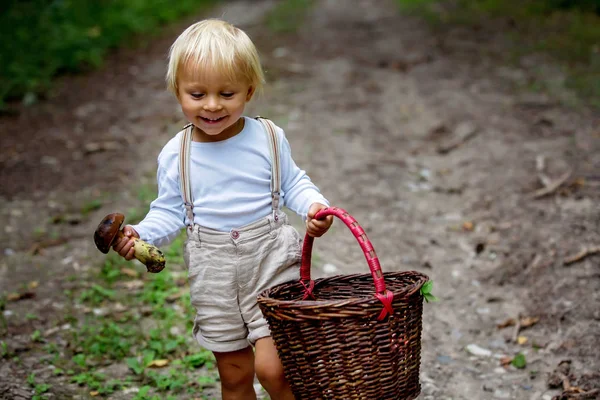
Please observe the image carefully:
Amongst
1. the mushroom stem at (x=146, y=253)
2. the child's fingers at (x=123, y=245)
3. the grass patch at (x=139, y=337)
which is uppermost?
the child's fingers at (x=123, y=245)

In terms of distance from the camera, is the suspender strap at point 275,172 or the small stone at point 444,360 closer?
the suspender strap at point 275,172

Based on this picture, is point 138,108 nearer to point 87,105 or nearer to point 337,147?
point 87,105

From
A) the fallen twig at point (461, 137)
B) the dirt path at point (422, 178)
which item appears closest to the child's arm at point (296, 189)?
the dirt path at point (422, 178)

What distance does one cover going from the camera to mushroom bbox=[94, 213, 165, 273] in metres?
2.43

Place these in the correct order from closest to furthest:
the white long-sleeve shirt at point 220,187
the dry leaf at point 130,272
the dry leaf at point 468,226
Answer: the white long-sleeve shirt at point 220,187 < the dry leaf at point 130,272 < the dry leaf at point 468,226

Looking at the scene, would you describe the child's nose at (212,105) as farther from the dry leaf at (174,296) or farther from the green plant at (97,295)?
the green plant at (97,295)

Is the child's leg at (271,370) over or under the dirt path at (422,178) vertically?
over

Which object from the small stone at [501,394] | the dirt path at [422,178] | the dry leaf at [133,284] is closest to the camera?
the small stone at [501,394]

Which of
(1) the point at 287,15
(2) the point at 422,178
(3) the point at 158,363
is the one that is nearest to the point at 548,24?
(1) the point at 287,15

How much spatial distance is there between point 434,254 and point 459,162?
1.59 metres

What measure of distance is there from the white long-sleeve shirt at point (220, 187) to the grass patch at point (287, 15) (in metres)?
8.31

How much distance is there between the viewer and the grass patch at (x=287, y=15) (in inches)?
431

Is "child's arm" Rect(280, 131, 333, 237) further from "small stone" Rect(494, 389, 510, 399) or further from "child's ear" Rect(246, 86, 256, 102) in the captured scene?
"small stone" Rect(494, 389, 510, 399)

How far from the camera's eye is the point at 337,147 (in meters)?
6.52
